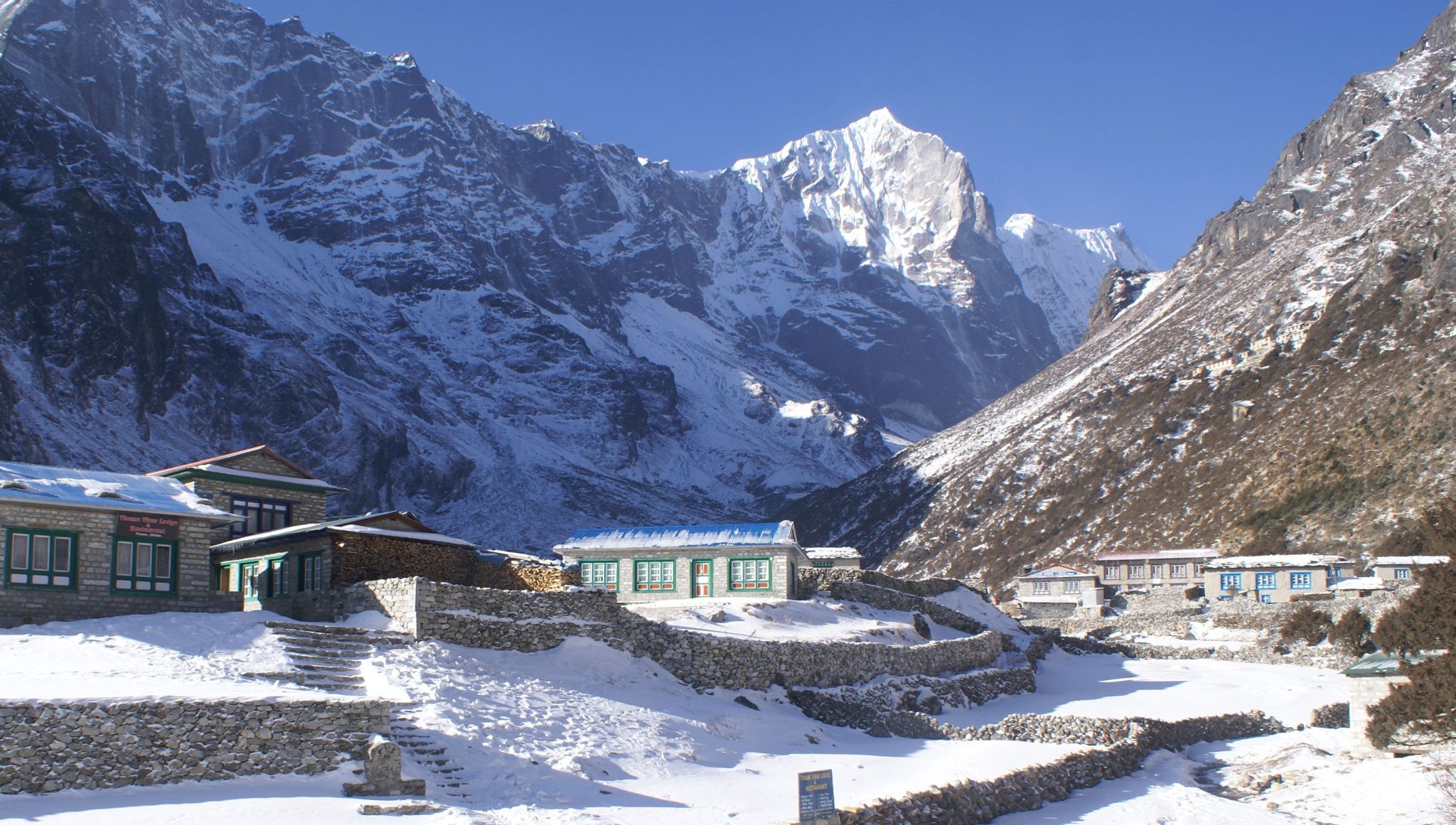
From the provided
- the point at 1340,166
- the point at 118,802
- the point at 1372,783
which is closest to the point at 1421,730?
the point at 1372,783

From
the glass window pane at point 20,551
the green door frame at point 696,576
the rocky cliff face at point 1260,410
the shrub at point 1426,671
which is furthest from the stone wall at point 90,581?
the rocky cliff face at point 1260,410

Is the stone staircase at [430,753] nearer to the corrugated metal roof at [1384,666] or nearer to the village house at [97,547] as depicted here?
the village house at [97,547]

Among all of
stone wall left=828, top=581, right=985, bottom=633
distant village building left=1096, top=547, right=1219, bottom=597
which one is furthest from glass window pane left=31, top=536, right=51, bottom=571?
distant village building left=1096, top=547, right=1219, bottom=597

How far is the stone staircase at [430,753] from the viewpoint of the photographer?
72.1 ft

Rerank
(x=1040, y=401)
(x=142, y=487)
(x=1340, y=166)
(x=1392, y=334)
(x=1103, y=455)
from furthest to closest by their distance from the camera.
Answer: (x=1340, y=166), (x=1040, y=401), (x=1103, y=455), (x=1392, y=334), (x=142, y=487)

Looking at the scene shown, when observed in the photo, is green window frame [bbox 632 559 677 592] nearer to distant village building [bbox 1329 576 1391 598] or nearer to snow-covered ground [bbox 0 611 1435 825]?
snow-covered ground [bbox 0 611 1435 825]

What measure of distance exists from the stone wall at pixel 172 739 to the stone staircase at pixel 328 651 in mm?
2854

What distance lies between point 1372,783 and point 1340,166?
163 m

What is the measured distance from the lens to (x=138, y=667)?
80.4ft

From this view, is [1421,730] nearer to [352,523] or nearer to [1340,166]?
[352,523]

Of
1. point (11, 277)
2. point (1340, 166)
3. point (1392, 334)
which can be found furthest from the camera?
point (1340, 166)

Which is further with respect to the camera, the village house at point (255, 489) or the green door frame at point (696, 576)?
the green door frame at point (696, 576)

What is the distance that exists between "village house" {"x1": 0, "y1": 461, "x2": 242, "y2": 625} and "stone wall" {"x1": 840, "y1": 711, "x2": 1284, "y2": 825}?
1940 centimetres

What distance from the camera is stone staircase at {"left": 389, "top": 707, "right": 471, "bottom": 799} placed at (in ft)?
72.1
